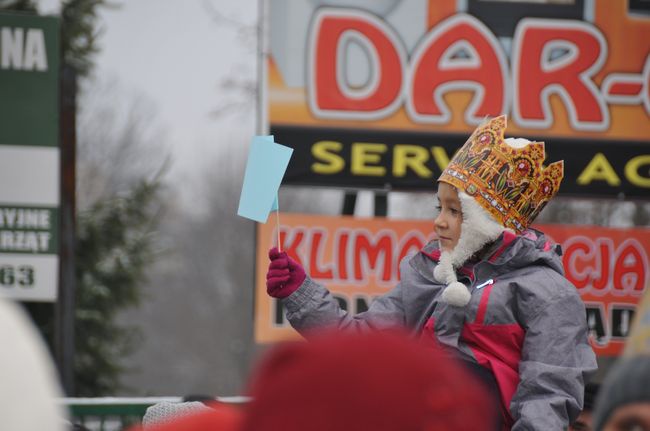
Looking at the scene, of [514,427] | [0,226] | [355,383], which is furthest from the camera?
[0,226]

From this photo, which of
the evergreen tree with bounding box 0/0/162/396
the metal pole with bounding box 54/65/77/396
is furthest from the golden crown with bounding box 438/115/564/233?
the evergreen tree with bounding box 0/0/162/396

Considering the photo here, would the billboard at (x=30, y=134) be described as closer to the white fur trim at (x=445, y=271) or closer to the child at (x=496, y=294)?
the child at (x=496, y=294)

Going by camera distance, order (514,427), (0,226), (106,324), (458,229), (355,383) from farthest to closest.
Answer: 1. (106,324)
2. (0,226)
3. (458,229)
4. (514,427)
5. (355,383)

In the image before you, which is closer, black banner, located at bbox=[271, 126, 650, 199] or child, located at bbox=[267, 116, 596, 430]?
child, located at bbox=[267, 116, 596, 430]

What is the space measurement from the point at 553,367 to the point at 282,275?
2.94 ft

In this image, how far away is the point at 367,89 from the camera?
7.45 meters

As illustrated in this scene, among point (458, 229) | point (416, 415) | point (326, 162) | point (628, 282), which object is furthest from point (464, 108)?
point (416, 415)

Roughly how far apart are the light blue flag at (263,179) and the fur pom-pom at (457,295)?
0.75 metres

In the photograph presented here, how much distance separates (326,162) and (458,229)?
11.6 ft

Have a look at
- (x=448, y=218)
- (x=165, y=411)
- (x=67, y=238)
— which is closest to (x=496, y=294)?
(x=448, y=218)

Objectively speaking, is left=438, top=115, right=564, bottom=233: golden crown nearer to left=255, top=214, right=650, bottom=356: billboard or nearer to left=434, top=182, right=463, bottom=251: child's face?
left=434, top=182, right=463, bottom=251: child's face

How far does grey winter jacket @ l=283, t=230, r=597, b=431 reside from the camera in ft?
11.4

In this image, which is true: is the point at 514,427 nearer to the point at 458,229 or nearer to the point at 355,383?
the point at 458,229

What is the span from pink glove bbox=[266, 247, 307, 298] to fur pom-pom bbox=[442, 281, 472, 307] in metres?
0.49
